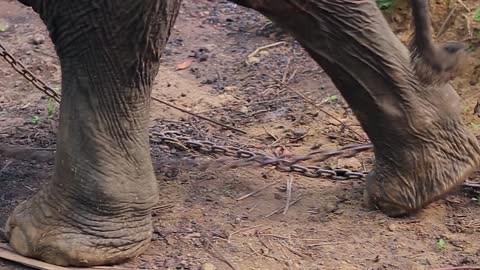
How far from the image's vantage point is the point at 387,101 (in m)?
3.18

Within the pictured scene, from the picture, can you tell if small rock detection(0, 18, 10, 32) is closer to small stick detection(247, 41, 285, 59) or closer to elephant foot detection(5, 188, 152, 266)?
small stick detection(247, 41, 285, 59)

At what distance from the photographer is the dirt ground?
3.10 metres

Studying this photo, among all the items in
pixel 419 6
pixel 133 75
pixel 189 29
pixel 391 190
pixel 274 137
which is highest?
pixel 419 6

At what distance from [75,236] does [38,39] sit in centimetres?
259

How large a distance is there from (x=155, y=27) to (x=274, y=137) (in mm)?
1311

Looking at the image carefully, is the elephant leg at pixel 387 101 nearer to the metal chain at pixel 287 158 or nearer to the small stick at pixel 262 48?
the metal chain at pixel 287 158

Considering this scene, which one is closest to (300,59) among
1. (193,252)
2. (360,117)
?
(360,117)

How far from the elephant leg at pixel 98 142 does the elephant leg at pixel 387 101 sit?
0.45 m

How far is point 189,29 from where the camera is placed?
557 centimetres

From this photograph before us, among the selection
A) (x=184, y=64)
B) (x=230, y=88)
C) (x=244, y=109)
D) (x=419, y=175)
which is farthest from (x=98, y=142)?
(x=184, y=64)

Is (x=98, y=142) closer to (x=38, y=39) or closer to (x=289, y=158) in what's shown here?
(x=289, y=158)

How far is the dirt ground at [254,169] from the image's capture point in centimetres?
310

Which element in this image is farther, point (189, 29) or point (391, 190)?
point (189, 29)

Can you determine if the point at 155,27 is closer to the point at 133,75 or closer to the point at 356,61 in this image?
the point at 133,75
